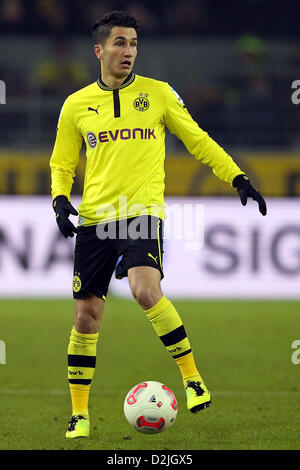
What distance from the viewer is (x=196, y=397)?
517cm

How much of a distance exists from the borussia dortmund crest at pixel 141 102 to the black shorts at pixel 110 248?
648mm

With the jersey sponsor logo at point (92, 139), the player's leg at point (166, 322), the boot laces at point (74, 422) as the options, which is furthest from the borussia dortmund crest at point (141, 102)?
the boot laces at point (74, 422)

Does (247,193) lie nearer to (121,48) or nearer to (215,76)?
(121,48)

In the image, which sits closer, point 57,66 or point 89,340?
point 89,340

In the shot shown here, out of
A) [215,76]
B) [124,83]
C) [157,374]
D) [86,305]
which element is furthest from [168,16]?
[86,305]

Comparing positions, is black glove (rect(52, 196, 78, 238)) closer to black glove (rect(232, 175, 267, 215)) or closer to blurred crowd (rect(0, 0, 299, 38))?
black glove (rect(232, 175, 267, 215))

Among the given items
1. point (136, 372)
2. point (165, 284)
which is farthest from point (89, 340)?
point (165, 284)

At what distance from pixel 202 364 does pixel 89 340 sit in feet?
9.82

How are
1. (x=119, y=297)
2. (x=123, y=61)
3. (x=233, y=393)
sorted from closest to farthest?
1. (x=123, y=61)
2. (x=233, y=393)
3. (x=119, y=297)

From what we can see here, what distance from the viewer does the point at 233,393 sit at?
690cm

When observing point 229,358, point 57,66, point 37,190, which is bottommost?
point 229,358

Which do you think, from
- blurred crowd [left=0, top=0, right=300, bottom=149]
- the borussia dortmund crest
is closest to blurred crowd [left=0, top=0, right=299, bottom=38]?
blurred crowd [left=0, top=0, right=300, bottom=149]
